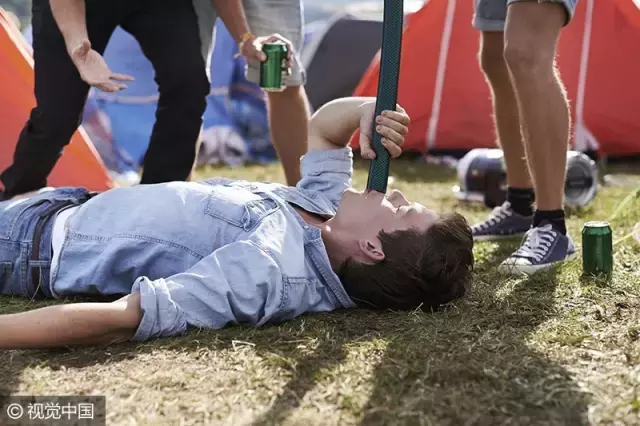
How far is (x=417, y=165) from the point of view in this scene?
17.8 ft

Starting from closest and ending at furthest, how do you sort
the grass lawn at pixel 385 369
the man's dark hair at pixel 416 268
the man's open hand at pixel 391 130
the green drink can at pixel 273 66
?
the grass lawn at pixel 385 369 < the man's dark hair at pixel 416 268 < the man's open hand at pixel 391 130 < the green drink can at pixel 273 66

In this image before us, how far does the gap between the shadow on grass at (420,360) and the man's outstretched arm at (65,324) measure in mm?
52

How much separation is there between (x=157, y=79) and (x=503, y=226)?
1.39 m

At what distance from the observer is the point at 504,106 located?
3.16m

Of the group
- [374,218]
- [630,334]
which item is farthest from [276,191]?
[630,334]

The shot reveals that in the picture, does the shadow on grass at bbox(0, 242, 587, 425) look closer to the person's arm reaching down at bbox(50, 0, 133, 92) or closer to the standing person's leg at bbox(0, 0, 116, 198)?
the person's arm reaching down at bbox(50, 0, 133, 92)

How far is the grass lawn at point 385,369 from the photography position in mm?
1647

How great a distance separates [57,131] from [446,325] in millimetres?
1569

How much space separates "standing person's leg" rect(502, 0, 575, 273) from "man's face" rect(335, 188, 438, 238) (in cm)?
62

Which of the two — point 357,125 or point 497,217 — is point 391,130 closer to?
point 357,125

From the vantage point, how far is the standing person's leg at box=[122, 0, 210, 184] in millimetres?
3025

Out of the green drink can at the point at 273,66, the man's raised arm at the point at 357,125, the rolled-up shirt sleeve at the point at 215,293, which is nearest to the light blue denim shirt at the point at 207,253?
the rolled-up shirt sleeve at the point at 215,293

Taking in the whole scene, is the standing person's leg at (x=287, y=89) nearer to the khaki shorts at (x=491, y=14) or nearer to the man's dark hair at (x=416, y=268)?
the khaki shorts at (x=491, y=14)

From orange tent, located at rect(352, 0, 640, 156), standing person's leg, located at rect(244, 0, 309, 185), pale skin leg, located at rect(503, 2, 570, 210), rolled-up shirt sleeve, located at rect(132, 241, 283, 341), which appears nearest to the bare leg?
standing person's leg, located at rect(244, 0, 309, 185)
